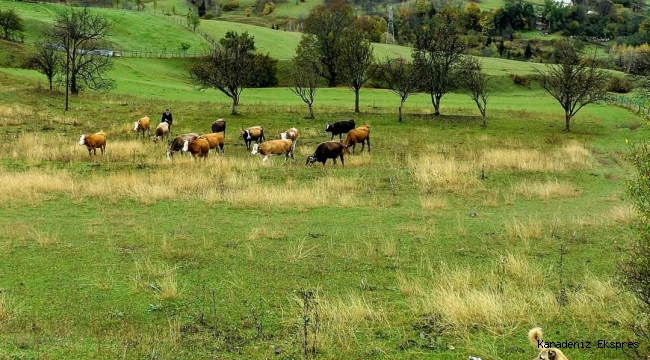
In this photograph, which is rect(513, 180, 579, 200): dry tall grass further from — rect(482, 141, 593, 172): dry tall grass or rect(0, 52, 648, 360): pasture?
rect(482, 141, 593, 172): dry tall grass

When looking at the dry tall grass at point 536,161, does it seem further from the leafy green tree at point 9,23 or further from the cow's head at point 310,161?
the leafy green tree at point 9,23

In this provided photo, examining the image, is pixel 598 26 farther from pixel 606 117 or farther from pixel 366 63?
pixel 366 63

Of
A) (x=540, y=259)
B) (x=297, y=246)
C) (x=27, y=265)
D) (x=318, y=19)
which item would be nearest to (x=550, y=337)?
(x=540, y=259)

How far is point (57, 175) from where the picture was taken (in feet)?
72.0

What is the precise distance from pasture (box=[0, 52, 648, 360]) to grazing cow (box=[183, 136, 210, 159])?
524 mm

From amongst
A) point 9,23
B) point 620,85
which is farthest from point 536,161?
point 9,23

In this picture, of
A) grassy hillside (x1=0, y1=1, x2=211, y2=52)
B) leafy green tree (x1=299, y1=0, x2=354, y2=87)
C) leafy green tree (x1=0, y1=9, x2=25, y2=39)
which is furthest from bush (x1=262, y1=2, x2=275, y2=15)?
leafy green tree (x1=0, y1=9, x2=25, y2=39)

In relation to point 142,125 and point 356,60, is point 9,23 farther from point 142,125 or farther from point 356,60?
point 142,125

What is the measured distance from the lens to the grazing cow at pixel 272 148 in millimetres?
27922

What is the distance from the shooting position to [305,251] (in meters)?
13.8

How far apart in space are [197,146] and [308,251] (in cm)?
1512

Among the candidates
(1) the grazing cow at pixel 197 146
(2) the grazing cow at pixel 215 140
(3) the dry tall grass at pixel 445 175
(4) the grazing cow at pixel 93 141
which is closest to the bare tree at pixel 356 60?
(2) the grazing cow at pixel 215 140

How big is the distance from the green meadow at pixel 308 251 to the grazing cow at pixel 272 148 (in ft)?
1.91

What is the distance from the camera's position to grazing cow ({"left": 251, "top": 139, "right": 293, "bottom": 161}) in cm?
2792
